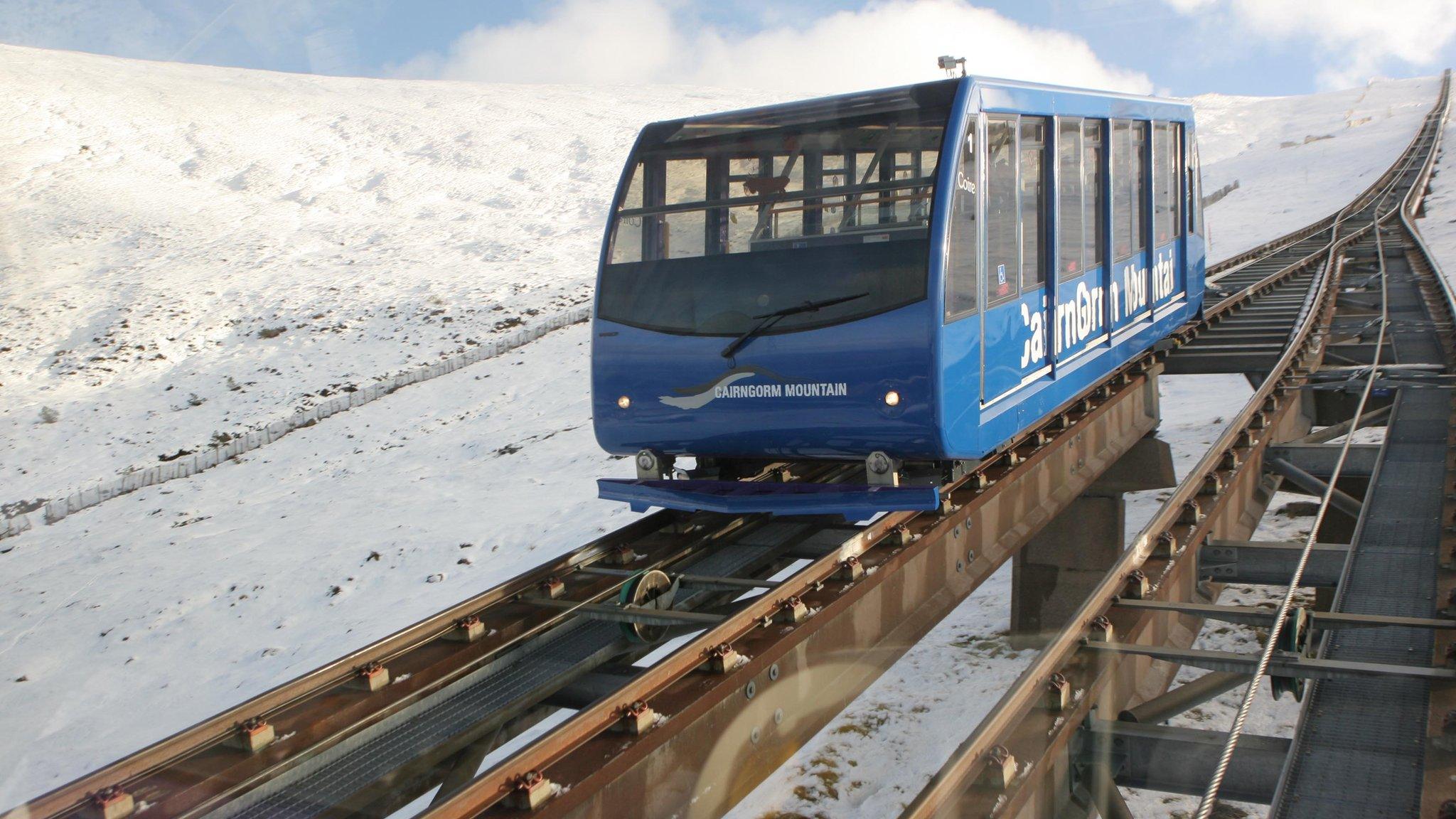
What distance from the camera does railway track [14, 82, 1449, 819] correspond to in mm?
3912

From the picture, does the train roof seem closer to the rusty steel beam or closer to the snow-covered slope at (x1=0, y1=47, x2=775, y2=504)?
the rusty steel beam

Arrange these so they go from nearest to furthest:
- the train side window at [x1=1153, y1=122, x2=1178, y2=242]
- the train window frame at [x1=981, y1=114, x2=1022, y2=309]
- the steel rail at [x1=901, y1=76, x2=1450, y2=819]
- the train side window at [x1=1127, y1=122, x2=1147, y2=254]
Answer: the steel rail at [x1=901, y1=76, x2=1450, y2=819]
the train window frame at [x1=981, y1=114, x2=1022, y2=309]
the train side window at [x1=1127, y1=122, x2=1147, y2=254]
the train side window at [x1=1153, y1=122, x2=1178, y2=242]

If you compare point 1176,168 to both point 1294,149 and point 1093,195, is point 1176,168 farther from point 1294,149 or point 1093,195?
point 1294,149

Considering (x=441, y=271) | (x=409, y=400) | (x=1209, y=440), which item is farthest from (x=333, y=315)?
(x=1209, y=440)

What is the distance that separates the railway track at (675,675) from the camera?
391 cm

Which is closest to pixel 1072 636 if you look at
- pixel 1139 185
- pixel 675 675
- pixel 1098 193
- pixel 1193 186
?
pixel 675 675

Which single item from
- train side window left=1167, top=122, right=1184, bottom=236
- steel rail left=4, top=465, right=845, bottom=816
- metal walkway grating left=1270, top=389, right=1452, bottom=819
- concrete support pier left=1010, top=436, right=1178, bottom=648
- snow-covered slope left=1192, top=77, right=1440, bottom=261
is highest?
snow-covered slope left=1192, top=77, right=1440, bottom=261

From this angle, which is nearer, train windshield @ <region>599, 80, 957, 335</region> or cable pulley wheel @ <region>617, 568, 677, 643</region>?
cable pulley wheel @ <region>617, 568, 677, 643</region>

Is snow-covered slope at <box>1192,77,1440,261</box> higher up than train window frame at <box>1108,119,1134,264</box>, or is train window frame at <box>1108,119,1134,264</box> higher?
snow-covered slope at <box>1192,77,1440,261</box>

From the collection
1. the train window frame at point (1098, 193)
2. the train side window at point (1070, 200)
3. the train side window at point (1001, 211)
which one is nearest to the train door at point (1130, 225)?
the train window frame at point (1098, 193)

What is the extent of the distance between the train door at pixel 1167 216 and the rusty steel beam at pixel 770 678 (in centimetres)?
386

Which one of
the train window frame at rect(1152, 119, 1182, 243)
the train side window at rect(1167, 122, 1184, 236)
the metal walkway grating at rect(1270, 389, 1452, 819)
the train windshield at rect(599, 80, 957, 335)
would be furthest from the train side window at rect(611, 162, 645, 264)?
the train side window at rect(1167, 122, 1184, 236)

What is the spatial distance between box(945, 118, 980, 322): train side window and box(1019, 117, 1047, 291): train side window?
2.72 feet

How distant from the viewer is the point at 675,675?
4609mm
